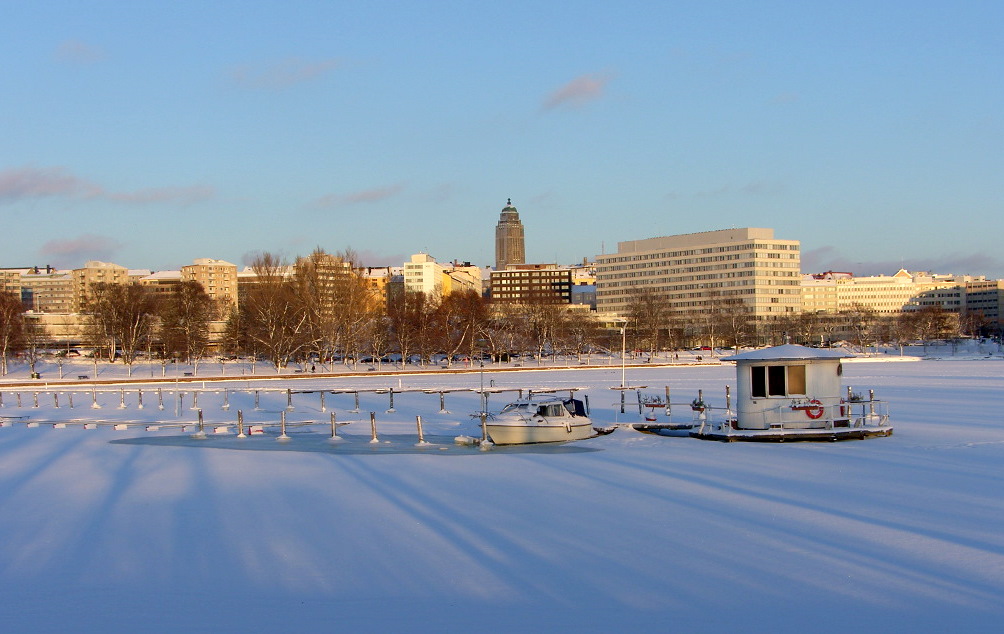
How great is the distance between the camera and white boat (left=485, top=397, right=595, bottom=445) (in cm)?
2903

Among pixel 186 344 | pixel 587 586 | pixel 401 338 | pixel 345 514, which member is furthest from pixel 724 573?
pixel 186 344

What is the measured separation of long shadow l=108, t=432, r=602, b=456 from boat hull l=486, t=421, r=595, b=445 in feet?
1.42

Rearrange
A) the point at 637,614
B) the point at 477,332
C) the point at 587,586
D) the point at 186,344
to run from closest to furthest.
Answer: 1. the point at 637,614
2. the point at 587,586
3. the point at 186,344
4. the point at 477,332

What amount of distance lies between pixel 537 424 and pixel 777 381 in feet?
26.0

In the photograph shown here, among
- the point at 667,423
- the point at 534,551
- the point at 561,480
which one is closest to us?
the point at 534,551

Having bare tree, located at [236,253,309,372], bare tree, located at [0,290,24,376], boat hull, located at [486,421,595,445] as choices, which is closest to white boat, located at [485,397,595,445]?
boat hull, located at [486,421,595,445]

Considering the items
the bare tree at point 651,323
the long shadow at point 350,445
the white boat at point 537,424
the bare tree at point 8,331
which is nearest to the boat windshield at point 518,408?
the white boat at point 537,424

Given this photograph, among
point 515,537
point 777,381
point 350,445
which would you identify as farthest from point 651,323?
point 515,537

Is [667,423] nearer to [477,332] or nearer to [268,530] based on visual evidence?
[268,530]

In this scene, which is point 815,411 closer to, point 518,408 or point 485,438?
point 518,408

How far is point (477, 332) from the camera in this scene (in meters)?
113

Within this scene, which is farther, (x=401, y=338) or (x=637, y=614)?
(x=401, y=338)

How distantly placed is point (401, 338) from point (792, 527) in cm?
8818

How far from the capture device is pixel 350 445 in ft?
97.2
